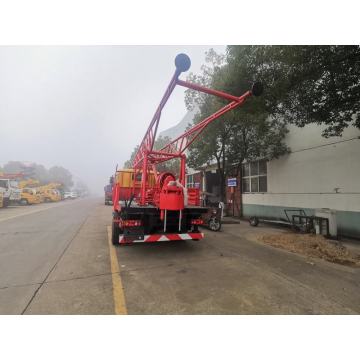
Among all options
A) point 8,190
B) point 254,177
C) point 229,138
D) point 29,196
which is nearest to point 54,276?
point 229,138

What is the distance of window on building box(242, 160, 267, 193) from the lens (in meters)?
12.7

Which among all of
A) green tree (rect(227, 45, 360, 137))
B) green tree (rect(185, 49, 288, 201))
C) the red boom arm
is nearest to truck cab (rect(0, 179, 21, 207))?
green tree (rect(185, 49, 288, 201))

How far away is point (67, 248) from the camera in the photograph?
6.02 meters

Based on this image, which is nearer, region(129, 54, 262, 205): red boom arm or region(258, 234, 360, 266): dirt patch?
region(129, 54, 262, 205): red boom arm

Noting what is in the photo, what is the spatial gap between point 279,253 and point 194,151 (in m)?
8.86

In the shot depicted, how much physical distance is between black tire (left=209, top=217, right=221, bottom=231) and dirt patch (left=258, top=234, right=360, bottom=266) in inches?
77.2

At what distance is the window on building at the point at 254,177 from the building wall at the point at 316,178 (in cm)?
42

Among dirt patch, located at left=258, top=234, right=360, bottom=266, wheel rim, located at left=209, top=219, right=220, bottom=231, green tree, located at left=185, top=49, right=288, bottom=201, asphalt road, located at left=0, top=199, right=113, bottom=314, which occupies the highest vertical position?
green tree, located at left=185, top=49, right=288, bottom=201

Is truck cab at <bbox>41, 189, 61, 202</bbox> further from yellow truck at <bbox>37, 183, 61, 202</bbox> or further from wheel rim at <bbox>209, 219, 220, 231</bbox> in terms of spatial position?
wheel rim at <bbox>209, 219, 220, 231</bbox>

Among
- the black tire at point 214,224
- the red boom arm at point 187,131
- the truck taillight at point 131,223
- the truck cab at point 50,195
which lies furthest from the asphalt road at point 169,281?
the truck cab at point 50,195

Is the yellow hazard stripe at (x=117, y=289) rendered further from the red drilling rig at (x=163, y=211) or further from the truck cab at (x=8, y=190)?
the truck cab at (x=8, y=190)

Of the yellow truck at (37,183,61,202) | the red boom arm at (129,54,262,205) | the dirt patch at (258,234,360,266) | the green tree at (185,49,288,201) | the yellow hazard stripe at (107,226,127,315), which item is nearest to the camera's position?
the yellow hazard stripe at (107,226,127,315)

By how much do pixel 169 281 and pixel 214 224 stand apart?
5646mm
